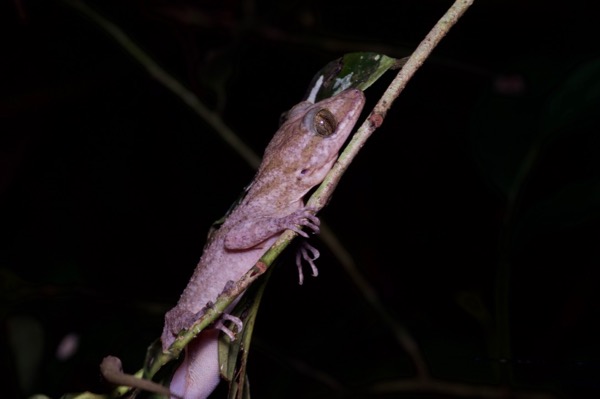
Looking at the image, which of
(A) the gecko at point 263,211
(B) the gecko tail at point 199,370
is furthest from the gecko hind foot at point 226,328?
(B) the gecko tail at point 199,370

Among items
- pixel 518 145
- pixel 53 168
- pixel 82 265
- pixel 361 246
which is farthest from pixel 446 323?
pixel 53 168

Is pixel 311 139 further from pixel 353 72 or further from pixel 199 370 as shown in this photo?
pixel 199 370

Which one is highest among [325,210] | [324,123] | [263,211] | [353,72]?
[325,210]

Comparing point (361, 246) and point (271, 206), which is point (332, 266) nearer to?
point (361, 246)

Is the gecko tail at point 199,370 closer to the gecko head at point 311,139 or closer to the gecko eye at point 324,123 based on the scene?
the gecko head at point 311,139

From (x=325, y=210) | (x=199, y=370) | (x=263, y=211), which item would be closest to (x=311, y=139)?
(x=263, y=211)

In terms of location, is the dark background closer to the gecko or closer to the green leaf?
the gecko
